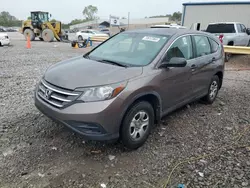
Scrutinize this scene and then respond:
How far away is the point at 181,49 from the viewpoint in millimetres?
3568

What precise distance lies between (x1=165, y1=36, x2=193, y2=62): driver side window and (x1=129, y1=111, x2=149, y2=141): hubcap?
974 millimetres

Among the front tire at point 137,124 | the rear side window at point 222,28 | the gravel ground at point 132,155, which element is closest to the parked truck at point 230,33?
the rear side window at point 222,28

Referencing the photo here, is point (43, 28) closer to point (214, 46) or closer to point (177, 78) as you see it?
point (214, 46)

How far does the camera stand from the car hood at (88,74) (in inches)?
102

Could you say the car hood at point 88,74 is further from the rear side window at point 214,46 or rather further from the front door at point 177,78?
the rear side window at point 214,46

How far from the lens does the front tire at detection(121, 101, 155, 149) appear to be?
8.91 feet

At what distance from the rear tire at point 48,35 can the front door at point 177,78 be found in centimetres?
1948

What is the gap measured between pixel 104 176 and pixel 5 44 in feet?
52.2

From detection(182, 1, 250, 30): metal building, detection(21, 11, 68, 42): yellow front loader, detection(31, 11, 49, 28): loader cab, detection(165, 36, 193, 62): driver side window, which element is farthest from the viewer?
detection(31, 11, 49, 28): loader cab

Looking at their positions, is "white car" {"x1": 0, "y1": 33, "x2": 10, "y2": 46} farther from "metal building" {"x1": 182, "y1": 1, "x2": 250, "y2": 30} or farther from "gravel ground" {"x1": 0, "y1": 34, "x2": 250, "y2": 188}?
"metal building" {"x1": 182, "y1": 1, "x2": 250, "y2": 30}

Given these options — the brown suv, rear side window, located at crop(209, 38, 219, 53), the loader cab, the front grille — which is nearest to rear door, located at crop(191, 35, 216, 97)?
the brown suv

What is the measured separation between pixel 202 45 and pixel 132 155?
2690mm

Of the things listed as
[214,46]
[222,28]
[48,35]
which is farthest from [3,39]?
[214,46]

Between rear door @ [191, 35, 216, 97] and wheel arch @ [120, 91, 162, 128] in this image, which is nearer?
wheel arch @ [120, 91, 162, 128]
